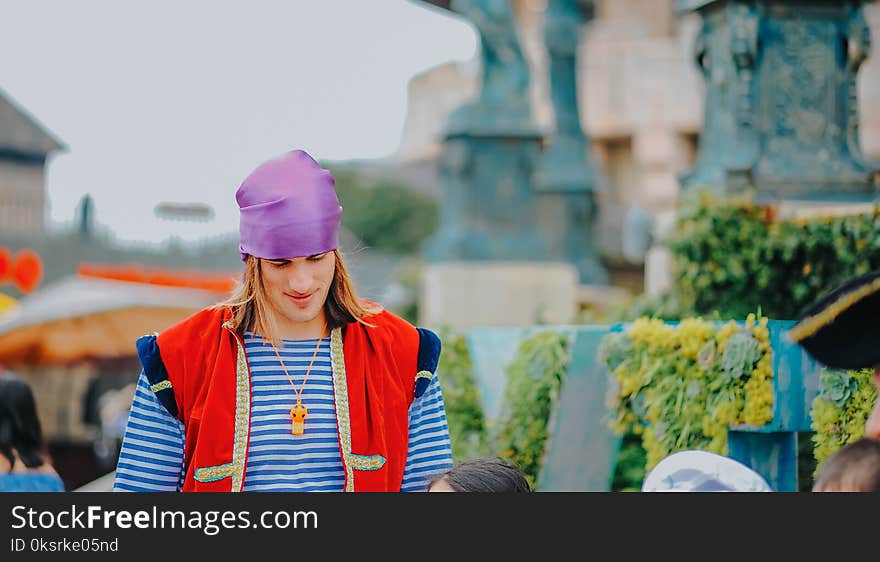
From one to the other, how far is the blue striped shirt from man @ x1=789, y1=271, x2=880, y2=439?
103 cm

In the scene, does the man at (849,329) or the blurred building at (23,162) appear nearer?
the man at (849,329)

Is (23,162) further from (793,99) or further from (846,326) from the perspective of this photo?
(846,326)

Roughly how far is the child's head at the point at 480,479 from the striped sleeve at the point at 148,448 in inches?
23.4

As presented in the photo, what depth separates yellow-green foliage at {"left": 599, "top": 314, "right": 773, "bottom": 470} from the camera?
15.0 ft

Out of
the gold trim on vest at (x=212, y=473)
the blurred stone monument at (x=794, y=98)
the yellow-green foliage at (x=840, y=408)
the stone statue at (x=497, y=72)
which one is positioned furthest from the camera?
the stone statue at (x=497, y=72)

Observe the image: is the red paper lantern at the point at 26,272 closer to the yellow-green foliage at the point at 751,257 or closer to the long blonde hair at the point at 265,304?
the yellow-green foliage at the point at 751,257

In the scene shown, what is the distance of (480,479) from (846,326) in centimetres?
97

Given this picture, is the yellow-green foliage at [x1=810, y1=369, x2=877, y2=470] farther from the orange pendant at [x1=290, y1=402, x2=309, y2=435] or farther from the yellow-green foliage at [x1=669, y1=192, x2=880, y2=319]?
the yellow-green foliage at [x1=669, y1=192, x2=880, y2=319]

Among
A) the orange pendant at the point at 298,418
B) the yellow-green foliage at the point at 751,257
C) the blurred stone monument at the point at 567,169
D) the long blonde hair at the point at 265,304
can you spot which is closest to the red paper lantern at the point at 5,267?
the blurred stone monument at the point at 567,169

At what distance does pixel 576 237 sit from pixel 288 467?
14713 mm

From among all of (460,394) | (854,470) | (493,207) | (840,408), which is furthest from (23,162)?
(854,470)

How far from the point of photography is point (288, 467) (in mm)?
3098

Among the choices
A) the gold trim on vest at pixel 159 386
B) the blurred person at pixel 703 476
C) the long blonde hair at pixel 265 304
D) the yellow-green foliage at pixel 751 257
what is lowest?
the blurred person at pixel 703 476

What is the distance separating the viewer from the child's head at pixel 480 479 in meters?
3.00
